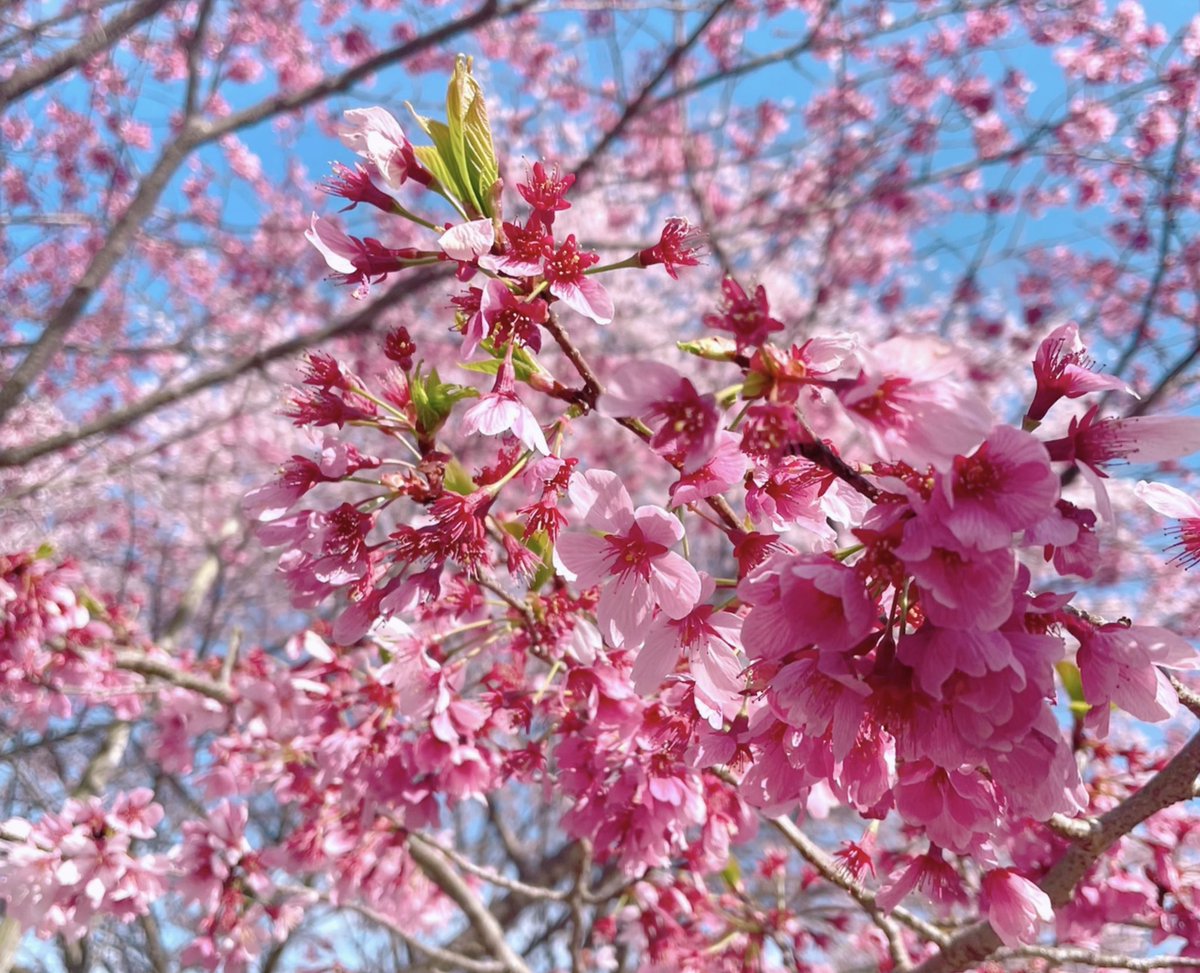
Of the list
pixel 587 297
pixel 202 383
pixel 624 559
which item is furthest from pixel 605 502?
pixel 202 383

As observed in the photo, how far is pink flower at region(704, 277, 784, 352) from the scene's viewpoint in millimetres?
820

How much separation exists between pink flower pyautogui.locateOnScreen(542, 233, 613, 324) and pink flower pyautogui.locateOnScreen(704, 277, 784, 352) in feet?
0.90

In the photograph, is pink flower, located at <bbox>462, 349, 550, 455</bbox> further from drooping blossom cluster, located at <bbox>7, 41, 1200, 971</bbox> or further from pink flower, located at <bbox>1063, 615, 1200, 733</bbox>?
pink flower, located at <bbox>1063, 615, 1200, 733</bbox>

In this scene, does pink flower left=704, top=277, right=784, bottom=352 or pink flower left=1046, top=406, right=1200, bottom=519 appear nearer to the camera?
pink flower left=704, top=277, right=784, bottom=352

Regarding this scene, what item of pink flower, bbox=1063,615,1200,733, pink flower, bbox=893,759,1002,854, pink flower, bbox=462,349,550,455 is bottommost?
pink flower, bbox=893,759,1002,854

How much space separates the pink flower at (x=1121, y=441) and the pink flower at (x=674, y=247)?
59cm

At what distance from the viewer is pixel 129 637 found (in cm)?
317

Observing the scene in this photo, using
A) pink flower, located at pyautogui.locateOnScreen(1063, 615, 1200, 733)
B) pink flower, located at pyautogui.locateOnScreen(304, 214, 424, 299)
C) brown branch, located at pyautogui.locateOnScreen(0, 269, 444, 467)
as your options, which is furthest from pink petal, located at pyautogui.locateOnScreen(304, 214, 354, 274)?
brown branch, located at pyautogui.locateOnScreen(0, 269, 444, 467)

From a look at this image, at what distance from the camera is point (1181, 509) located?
111 cm

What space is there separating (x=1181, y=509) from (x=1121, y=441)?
25 cm

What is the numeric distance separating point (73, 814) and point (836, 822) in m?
6.59

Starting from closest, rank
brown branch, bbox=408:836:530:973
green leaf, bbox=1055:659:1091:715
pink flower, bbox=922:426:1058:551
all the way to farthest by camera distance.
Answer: pink flower, bbox=922:426:1058:551
green leaf, bbox=1055:659:1091:715
brown branch, bbox=408:836:530:973

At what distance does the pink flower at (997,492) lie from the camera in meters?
0.78

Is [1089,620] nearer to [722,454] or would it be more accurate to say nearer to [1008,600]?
[1008,600]
